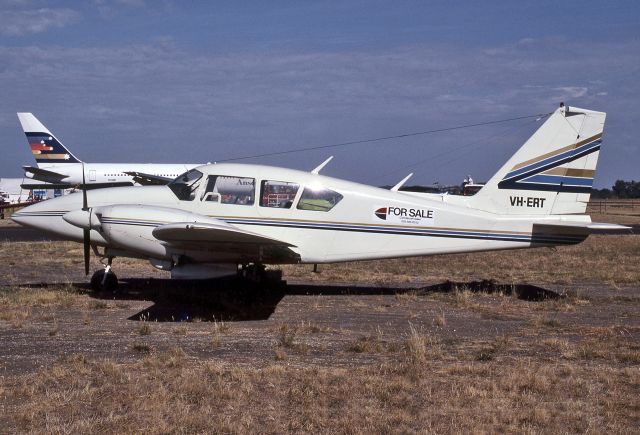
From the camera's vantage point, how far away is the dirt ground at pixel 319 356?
5.73m

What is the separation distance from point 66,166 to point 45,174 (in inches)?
Result: 96.5

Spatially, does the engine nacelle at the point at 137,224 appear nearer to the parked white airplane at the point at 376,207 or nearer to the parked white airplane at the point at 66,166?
the parked white airplane at the point at 376,207

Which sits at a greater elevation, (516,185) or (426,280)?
(516,185)

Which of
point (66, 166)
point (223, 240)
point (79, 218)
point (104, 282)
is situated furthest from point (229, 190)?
point (66, 166)

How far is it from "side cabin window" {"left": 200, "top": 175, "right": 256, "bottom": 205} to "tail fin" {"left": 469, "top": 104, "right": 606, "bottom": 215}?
420cm

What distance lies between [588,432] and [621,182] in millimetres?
143717

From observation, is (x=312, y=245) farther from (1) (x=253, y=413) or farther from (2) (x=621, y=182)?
(2) (x=621, y=182)

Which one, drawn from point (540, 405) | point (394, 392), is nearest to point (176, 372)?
point (394, 392)

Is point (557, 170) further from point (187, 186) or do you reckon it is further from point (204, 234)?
point (187, 186)

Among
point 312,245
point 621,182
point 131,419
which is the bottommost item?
point 131,419

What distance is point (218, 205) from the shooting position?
11.8 m

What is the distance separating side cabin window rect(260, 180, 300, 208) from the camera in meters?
11.8

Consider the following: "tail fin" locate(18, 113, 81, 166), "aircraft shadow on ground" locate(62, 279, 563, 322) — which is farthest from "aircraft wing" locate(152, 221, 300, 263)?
"tail fin" locate(18, 113, 81, 166)

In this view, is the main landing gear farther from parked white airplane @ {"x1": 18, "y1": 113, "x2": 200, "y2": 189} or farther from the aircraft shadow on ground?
parked white airplane @ {"x1": 18, "y1": 113, "x2": 200, "y2": 189}
